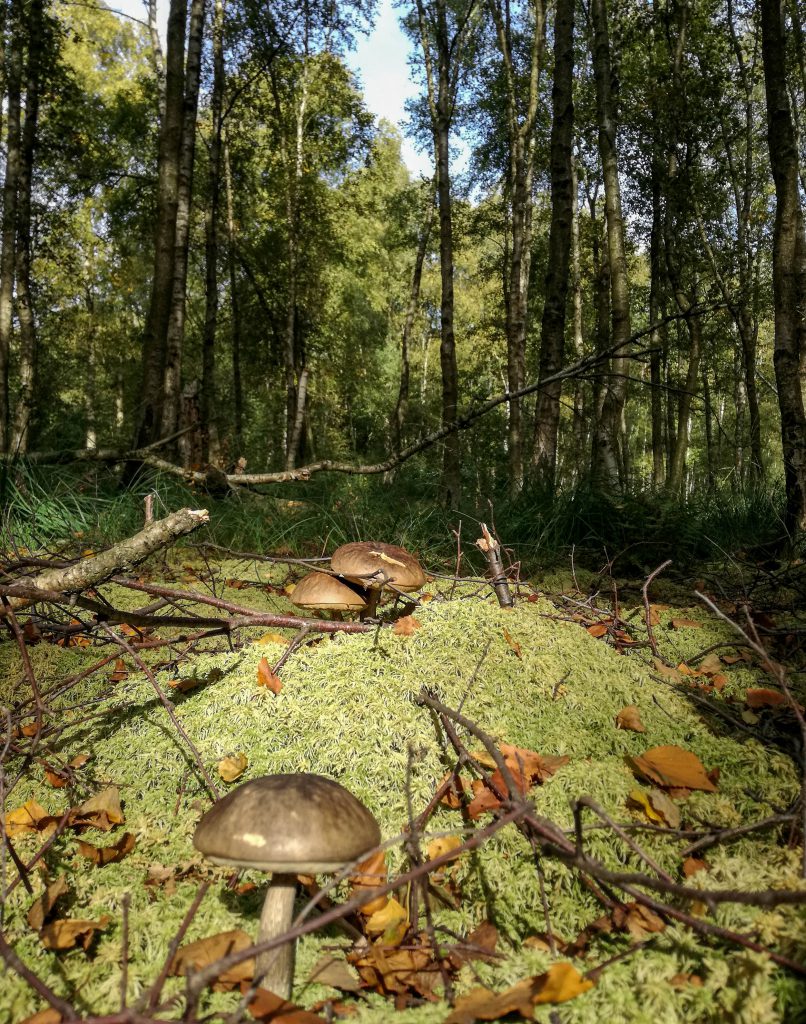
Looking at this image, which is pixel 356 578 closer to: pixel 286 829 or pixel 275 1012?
pixel 286 829

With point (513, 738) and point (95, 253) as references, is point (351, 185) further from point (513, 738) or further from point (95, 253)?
point (513, 738)

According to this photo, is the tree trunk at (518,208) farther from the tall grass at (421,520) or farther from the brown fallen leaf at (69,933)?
the brown fallen leaf at (69,933)

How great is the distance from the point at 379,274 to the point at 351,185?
1347 centimetres

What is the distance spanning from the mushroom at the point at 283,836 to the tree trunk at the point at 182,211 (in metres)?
6.87

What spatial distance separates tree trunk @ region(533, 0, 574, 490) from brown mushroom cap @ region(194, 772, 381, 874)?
565 centimetres

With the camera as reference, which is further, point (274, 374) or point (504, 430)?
point (504, 430)

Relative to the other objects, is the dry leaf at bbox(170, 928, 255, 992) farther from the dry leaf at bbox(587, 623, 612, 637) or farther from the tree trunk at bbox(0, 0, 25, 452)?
the tree trunk at bbox(0, 0, 25, 452)

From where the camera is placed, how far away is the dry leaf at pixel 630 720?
160cm

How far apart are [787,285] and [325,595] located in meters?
3.78

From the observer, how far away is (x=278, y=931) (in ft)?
3.28

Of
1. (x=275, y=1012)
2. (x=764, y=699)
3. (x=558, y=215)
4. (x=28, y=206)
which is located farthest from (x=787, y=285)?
(x=28, y=206)

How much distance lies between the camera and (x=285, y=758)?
152 cm

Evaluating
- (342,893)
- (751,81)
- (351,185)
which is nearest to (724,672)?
(342,893)

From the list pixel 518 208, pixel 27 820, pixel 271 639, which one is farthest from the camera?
pixel 518 208
